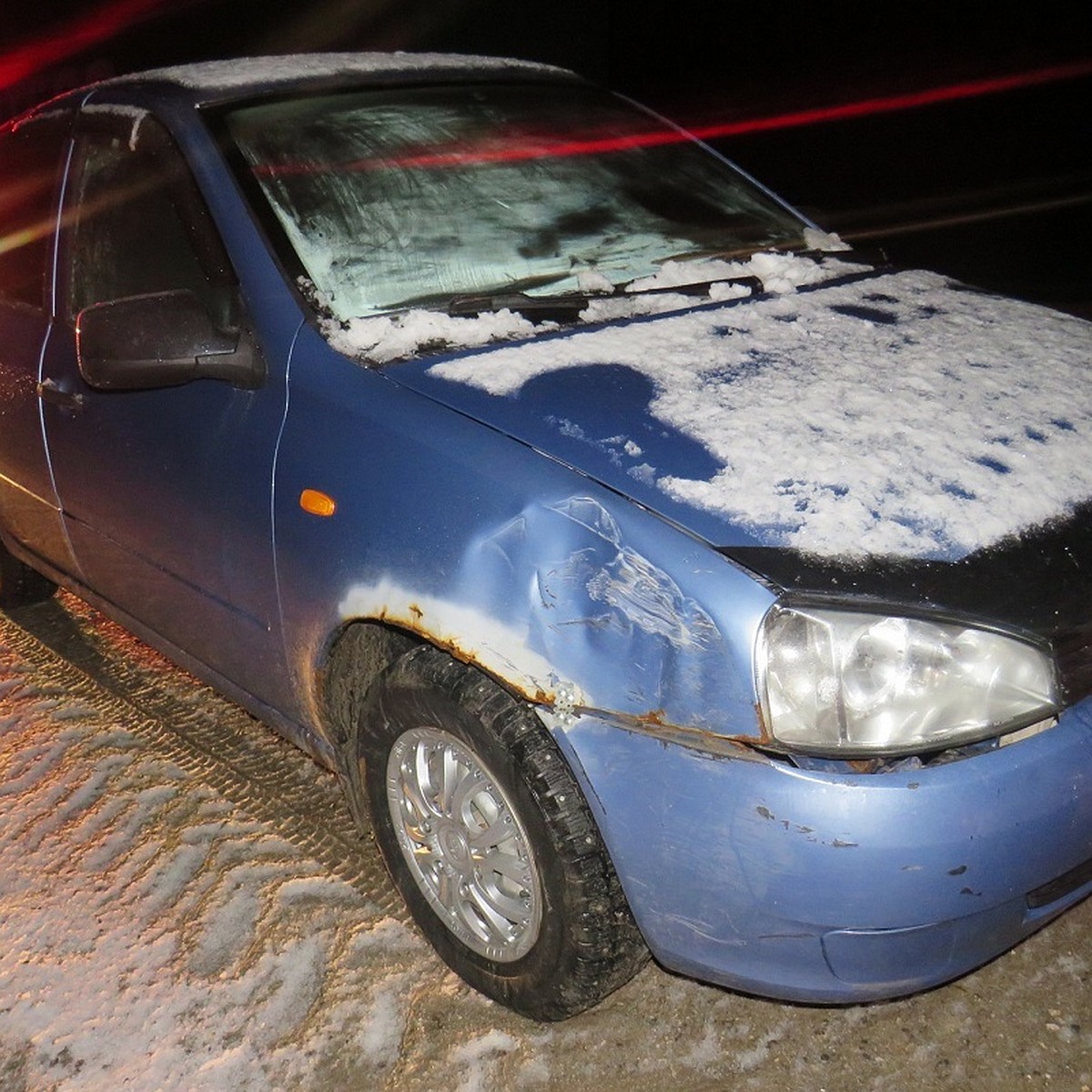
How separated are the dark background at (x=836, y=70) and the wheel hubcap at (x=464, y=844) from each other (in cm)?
656

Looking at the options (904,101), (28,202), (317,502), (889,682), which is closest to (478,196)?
(317,502)

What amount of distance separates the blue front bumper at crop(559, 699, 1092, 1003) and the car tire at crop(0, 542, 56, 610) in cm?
273

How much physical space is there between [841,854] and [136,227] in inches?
80.9

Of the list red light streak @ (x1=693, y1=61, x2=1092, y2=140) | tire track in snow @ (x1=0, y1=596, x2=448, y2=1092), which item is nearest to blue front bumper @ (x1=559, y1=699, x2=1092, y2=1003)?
tire track in snow @ (x1=0, y1=596, x2=448, y2=1092)

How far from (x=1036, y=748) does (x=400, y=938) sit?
1334mm

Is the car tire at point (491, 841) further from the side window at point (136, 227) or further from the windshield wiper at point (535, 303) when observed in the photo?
the side window at point (136, 227)

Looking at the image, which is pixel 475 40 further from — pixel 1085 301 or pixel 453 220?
pixel 453 220

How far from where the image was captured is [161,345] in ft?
7.30

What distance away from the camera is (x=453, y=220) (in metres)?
2.53

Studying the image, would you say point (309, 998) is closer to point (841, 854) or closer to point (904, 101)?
point (841, 854)

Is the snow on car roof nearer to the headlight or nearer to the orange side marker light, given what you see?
the orange side marker light

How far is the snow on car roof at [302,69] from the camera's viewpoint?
2715 millimetres

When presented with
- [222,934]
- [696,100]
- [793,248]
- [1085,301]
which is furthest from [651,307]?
[696,100]

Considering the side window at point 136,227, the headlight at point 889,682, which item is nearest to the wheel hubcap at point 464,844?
the headlight at point 889,682
